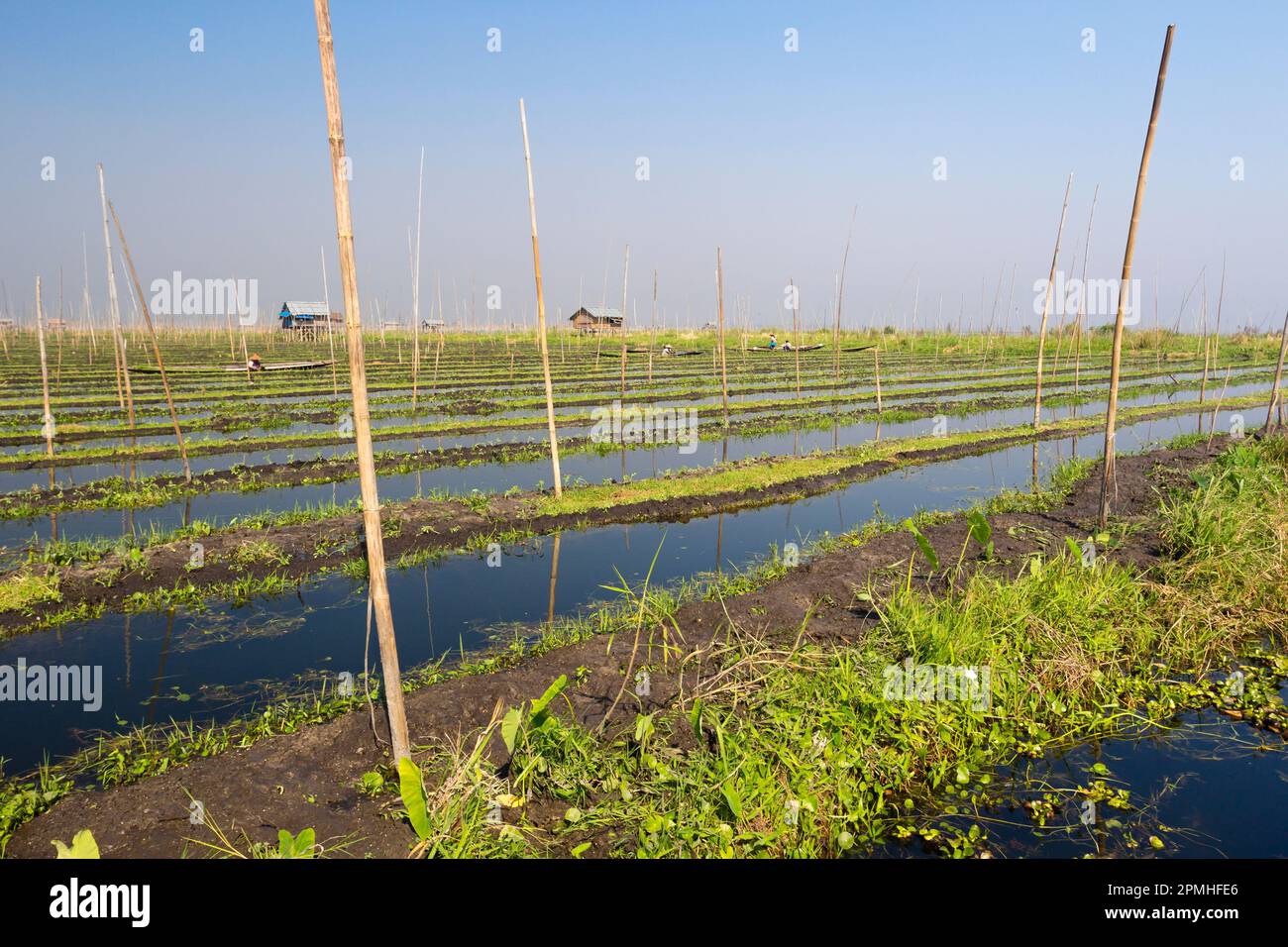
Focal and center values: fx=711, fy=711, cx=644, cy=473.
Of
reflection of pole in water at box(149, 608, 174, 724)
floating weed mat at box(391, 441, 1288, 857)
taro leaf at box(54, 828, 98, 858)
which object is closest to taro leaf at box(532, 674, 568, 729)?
floating weed mat at box(391, 441, 1288, 857)

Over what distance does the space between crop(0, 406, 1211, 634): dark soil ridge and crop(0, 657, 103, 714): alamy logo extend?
95cm

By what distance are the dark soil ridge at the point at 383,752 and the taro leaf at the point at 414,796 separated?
183mm

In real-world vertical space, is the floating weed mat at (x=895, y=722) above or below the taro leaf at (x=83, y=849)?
below

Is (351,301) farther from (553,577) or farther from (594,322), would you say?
(594,322)

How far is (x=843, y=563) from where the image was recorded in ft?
24.3

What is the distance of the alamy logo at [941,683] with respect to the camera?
4.59 m

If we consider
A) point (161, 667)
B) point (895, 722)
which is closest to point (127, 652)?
point (161, 667)

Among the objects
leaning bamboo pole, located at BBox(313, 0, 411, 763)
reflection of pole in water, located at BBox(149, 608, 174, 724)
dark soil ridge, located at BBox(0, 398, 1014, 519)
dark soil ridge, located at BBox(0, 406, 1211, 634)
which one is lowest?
reflection of pole in water, located at BBox(149, 608, 174, 724)

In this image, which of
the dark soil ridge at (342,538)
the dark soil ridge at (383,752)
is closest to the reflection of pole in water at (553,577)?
the dark soil ridge at (342,538)

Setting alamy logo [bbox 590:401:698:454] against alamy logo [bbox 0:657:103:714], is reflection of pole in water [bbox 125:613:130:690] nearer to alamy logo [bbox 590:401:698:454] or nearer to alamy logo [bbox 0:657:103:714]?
alamy logo [bbox 0:657:103:714]

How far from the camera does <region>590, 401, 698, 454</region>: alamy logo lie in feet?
54.1

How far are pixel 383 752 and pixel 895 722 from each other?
3.11m
